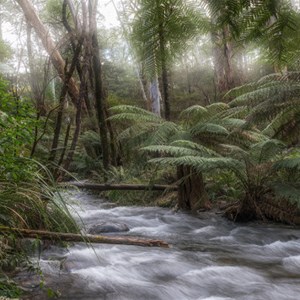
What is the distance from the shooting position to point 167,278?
3562mm

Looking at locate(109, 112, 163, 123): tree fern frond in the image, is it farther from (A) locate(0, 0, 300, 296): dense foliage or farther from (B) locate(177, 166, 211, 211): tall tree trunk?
(B) locate(177, 166, 211, 211): tall tree trunk

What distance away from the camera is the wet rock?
521 cm

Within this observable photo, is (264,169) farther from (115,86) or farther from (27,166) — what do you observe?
(115,86)

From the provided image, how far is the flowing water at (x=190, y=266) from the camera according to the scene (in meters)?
3.17

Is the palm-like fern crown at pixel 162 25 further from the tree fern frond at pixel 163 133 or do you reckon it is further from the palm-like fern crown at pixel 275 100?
the tree fern frond at pixel 163 133

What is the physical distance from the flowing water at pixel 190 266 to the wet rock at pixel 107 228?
0.45 ft

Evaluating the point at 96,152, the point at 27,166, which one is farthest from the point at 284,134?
the point at 96,152

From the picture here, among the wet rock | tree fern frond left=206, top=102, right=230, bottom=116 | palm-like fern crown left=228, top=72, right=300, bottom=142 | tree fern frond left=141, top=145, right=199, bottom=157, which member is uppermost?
tree fern frond left=206, top=102, right=230, bottom=116

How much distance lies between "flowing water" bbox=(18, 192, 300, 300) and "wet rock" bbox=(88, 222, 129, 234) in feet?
0.45

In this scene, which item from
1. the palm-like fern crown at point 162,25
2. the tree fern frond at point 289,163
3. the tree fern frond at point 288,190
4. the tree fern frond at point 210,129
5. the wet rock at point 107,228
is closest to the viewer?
the palm-like fern crown at point 162,25

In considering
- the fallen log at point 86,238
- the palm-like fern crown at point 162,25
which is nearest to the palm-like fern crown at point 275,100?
the fallen log at point 86,238

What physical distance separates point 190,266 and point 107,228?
176 centimetres

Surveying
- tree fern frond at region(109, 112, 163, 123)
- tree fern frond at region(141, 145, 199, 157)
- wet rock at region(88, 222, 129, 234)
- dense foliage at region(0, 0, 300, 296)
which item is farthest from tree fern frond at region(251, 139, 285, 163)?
wet rock at region(88, 222, 129, 234)

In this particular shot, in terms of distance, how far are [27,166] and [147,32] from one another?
76.2 inches
